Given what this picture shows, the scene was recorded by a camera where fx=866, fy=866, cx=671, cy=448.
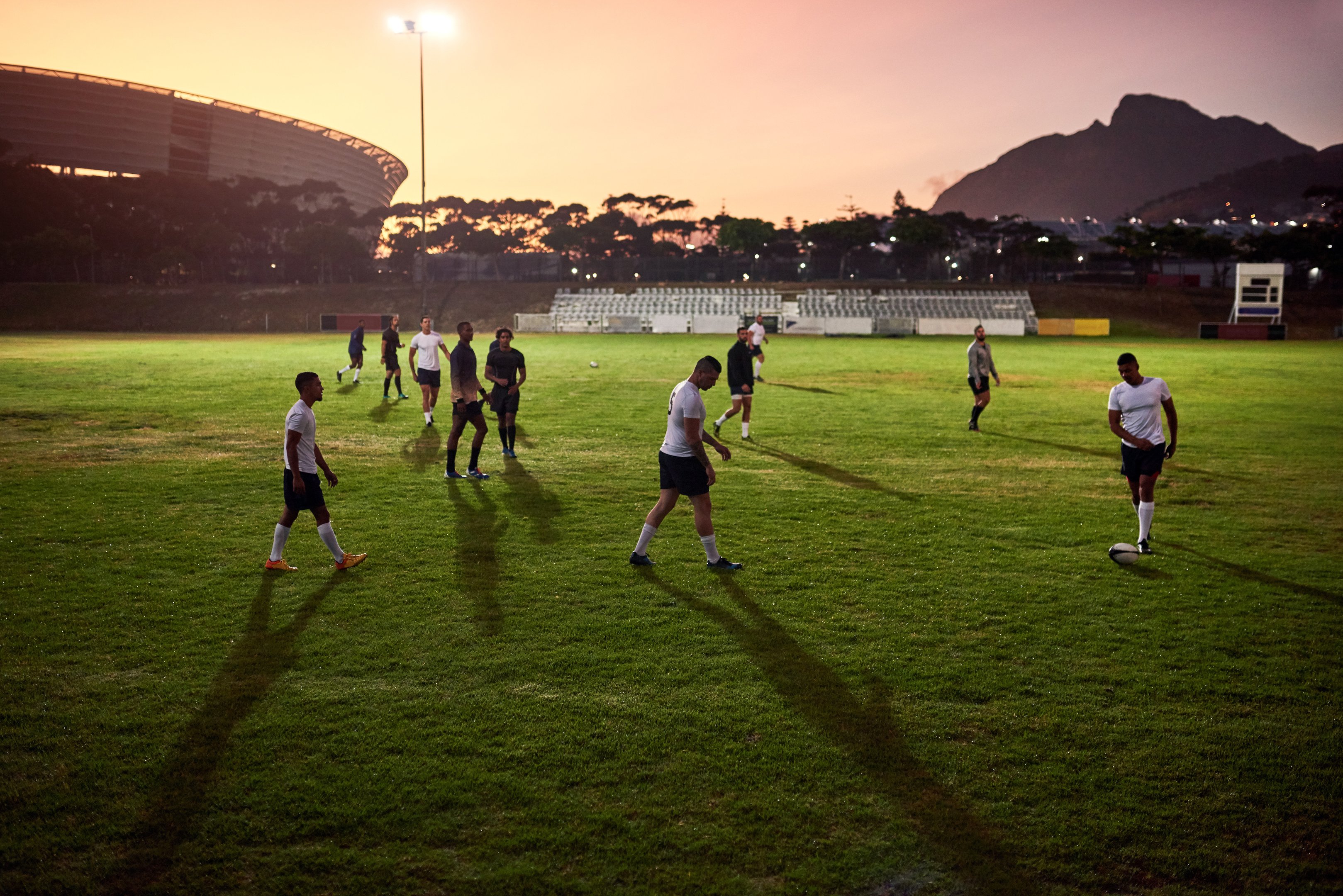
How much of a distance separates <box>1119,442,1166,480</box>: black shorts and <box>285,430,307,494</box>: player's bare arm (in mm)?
8907

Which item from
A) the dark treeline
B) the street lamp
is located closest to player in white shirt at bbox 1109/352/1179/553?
the street lamp

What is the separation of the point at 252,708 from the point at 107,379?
25.6 metres

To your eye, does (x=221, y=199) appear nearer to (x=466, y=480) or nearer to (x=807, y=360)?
(x=807, y=360)

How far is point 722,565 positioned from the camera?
905 cm

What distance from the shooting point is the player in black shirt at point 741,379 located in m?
16.7

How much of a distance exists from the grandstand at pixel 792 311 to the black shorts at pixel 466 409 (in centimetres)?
5202

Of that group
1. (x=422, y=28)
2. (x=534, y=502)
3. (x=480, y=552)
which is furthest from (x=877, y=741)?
(x=422, y=28)

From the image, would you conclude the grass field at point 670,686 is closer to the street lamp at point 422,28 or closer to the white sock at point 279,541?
the white sock at point 279,541

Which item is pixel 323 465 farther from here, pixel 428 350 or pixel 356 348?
pixel 356 348

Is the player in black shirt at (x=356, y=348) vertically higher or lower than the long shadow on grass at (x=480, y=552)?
higher

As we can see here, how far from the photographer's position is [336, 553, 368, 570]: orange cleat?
903cm

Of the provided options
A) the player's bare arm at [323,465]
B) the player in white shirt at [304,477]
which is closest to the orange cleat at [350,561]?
the player in white shirt at [304,477]

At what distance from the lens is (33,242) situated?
7988 centimetres

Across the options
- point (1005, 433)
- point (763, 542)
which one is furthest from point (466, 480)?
point (1005, 433)
